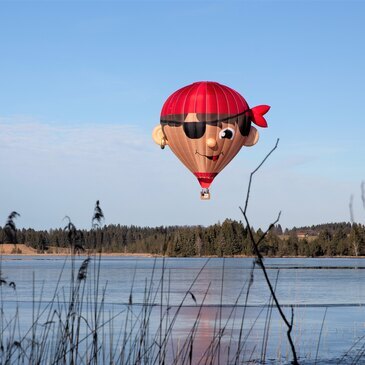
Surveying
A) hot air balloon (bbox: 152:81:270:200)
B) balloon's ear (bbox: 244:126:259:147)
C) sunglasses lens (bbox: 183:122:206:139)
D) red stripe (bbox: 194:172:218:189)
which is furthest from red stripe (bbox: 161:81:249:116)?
balloon's ear (bbox: 244:126:259:147)

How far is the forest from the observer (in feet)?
14.5

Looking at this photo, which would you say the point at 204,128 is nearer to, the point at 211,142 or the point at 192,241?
the point at 211,142

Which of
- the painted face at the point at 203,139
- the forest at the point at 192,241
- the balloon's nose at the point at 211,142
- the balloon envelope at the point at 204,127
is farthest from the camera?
the balloon's nose at the point at 211,142

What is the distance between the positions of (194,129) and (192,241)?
18037 mm

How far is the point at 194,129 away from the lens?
93.0 feet

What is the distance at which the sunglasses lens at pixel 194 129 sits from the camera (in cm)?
2825

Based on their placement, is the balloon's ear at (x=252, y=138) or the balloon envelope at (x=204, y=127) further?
the balloon's ear at (x=252, y=138)

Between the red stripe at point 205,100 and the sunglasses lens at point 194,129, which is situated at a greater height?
the red stripe at point 205,100

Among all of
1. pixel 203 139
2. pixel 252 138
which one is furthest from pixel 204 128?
pixel 252 138

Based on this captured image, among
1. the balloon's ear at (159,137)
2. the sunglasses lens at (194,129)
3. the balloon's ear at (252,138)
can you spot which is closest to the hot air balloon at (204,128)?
the sunglasses lens at (194,129)

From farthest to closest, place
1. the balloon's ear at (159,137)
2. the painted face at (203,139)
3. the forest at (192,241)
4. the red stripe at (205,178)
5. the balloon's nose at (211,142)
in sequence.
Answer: the balloon's ear at (159,137)
the red stripe at (205,178)
the balloon's nose at (211,142)
the painted face at (203,139)
the forest at (192,241)

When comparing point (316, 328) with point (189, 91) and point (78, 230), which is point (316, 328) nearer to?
point (189, 91)

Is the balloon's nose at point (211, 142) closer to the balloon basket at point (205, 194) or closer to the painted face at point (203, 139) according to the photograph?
the painted face at point (203, 139)

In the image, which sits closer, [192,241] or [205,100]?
[205,100]
